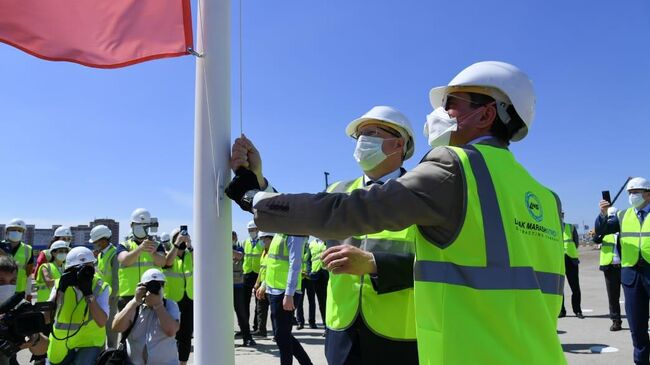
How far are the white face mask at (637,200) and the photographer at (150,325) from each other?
6.22m

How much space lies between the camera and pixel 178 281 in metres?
7.77

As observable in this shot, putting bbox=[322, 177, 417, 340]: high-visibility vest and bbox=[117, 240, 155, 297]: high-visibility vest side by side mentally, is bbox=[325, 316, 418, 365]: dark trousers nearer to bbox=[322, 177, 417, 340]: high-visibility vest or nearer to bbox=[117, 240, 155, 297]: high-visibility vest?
bbox=[322, 177, 417, 340]: high-visibility vest

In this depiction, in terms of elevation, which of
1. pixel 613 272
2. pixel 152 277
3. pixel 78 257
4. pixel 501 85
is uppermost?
pixel 501 85

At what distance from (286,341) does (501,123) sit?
4861 millimetres

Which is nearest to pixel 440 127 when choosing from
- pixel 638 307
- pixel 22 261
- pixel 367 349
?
pixel 367 349

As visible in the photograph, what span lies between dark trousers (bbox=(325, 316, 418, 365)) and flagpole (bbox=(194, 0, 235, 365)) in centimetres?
91

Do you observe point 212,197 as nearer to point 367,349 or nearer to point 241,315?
point 367,349

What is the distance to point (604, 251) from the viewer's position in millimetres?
9195

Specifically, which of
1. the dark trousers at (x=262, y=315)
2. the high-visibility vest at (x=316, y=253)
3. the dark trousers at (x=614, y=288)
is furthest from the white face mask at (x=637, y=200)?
the dark trousers at (x=262, y=315)

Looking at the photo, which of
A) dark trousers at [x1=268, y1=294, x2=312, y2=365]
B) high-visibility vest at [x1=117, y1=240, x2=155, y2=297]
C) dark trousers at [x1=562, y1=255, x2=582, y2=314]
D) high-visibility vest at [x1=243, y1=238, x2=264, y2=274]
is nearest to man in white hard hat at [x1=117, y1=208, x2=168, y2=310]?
high-visibility vest at [x1=117, y1=240, x2=155, y2=297]

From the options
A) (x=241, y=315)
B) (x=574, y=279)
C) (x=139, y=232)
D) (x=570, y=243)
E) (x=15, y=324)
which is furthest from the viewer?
(x=570, y=243)

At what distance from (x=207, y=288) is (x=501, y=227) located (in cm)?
123

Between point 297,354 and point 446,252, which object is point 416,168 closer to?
point 446,252

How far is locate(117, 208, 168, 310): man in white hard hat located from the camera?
724 cm
